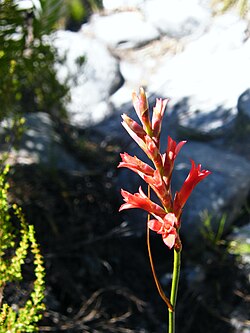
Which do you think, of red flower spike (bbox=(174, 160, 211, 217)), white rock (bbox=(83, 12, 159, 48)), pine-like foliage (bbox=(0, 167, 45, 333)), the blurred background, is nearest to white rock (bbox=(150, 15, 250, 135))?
the blurred background

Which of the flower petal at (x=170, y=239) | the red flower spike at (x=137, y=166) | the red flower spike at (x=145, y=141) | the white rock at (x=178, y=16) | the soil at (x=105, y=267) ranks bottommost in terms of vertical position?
the soil at (x=105, y=267)

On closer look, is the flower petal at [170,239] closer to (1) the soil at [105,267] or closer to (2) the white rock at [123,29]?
(1) the soil at [105,267]

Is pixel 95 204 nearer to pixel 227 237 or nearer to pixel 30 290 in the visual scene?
pixel 227 237

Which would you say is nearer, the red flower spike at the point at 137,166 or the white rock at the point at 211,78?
the red flower spike at the point at 137,166

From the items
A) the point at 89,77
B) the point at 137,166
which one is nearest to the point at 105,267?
the point at 89,77

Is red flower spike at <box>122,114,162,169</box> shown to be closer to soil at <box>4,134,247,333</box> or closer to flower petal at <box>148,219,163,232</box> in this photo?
flower petal at <box>148,219,163,232</box>

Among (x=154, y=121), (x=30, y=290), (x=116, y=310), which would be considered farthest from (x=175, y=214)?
(x=116, y=310)

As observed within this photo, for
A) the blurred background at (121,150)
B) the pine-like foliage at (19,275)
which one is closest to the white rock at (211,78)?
the blurred background at (121,150)
